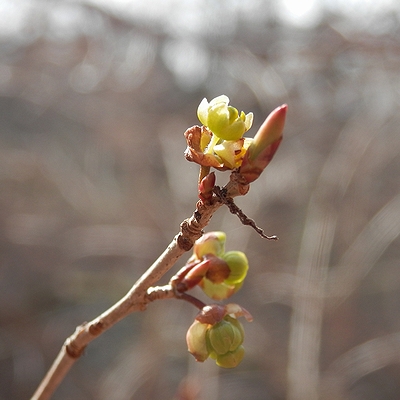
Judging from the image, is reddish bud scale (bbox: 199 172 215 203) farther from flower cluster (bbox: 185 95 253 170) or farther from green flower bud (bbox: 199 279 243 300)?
green flower bud (bbox: 199 279 243 300)

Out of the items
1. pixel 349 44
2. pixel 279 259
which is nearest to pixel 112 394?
pixel 279 259

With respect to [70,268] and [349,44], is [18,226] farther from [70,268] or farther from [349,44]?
[349,44]

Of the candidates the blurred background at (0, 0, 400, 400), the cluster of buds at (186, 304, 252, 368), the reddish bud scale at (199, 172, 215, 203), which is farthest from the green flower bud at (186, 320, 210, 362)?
the blurred background at (0, 0, 400, 400)

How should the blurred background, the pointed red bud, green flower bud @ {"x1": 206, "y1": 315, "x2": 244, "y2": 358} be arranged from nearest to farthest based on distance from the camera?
the pointed red bud < green flower bud @ {"x1": 206, "y1": 315, "x2": 244, "y2": 358} < the blurred background

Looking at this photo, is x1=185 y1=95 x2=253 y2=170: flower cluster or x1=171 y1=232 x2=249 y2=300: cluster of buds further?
x1=171 y1=232 x2=249 y2=300: cluster of buds

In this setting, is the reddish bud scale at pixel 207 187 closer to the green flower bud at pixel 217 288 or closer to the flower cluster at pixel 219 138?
the flower cluster at pixel 219 138

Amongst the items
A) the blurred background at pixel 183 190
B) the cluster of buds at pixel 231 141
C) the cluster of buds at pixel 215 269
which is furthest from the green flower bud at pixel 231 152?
the blurred background at pixel 183 190

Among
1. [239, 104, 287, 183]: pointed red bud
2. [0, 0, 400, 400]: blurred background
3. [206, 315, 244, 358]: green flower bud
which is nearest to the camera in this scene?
[239, 104, 287, 183]: pointed red bud

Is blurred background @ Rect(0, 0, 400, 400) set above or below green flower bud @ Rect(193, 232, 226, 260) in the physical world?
above
